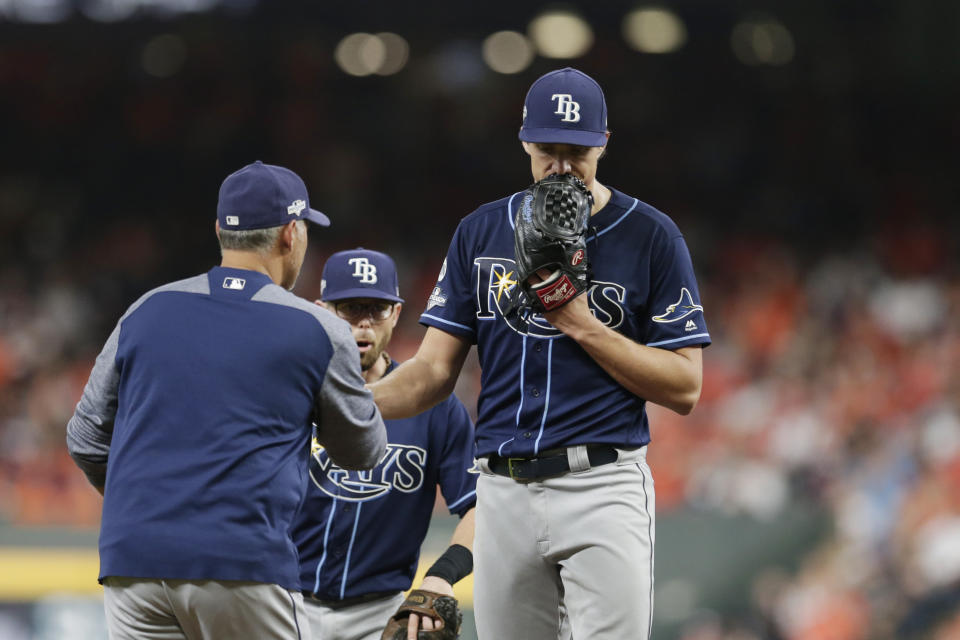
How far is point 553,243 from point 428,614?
1244mm

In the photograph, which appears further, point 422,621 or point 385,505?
point 385,505

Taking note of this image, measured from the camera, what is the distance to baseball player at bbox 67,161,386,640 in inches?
111

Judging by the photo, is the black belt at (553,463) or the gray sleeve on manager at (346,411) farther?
the black belt at (553,463)

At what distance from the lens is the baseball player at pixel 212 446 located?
2.82m

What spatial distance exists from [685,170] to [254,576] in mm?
11595

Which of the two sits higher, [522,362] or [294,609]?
[522,362]

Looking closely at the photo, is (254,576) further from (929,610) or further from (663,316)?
(929,610)

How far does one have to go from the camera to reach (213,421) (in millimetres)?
2834

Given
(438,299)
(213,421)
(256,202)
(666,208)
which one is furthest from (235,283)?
(666,208)

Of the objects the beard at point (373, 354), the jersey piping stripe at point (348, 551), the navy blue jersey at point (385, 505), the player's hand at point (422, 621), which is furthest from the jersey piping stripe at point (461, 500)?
the beard at point (373, 354)

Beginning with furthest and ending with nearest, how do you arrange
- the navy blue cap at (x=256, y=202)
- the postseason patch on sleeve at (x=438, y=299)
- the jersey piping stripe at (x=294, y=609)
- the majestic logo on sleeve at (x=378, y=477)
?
the majestic logo on sleeve at (x=378, y=477) → the postseason patch on sleeve at (x=438, y=299) → the navy blue cap at (x=256, y=202) → the jersey piping stripe at (x=294, y=609)

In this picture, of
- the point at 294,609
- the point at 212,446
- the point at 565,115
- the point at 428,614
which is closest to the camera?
the point at 212,446

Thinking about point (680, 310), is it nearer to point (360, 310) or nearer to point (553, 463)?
point (553, 463)

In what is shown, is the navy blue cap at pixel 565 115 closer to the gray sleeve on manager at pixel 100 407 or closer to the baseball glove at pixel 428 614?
the gray sleeve on manager at pixel 100 407
